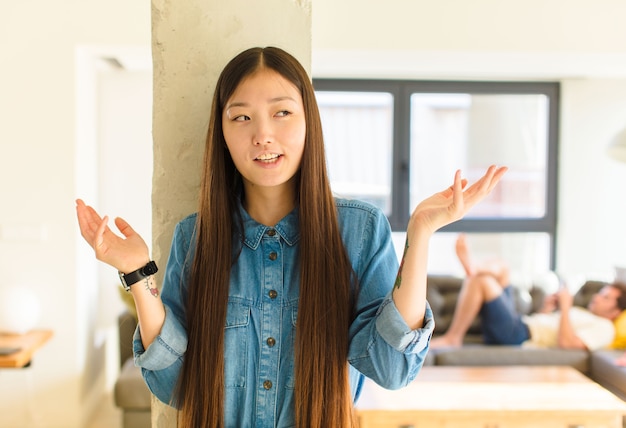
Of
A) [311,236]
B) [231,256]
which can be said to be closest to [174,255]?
[231,256]

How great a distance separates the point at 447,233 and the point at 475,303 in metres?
1.27

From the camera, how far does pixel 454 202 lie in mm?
988

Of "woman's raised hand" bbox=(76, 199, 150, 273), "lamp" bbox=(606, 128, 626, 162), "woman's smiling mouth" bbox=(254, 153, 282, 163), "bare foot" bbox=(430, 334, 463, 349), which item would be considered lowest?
"bare foot" bbox=(430, 334, 463, 349)

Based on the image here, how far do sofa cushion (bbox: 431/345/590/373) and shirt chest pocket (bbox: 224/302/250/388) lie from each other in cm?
279

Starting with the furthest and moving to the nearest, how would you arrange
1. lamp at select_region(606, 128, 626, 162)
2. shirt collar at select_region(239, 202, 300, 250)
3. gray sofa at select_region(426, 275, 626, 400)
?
gray sofa at select_region(426, 275, 626, 400)
lamp at select_region(606, 128, 626, 162)
shirt collar at select_region(239, 202, 300, 250)

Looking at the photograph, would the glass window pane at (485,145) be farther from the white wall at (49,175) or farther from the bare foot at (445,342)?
the white wall at (49,175)

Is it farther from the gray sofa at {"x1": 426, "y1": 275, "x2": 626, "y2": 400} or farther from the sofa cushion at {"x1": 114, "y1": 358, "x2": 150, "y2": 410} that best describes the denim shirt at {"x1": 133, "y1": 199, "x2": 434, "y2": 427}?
Answer: the gray sofa at {"x1": 426, "y1": 275, "x2": 626, "y2": 400}

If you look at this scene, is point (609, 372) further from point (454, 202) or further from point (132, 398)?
point (454, 202)

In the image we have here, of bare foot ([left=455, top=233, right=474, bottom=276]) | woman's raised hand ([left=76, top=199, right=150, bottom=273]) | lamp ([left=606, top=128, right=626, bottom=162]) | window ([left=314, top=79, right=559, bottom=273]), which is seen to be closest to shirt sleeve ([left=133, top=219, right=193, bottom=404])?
woman's raised hand ([left=76, top=199, right=150, bottom=273])

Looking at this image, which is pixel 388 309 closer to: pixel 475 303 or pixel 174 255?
pixel 174 255

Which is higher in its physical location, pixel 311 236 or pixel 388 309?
pixel 311 236

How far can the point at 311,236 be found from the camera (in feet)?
3.78

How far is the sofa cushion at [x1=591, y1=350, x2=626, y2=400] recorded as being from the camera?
3.63 meters

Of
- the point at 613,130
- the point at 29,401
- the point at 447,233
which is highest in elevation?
the point at 613,130
